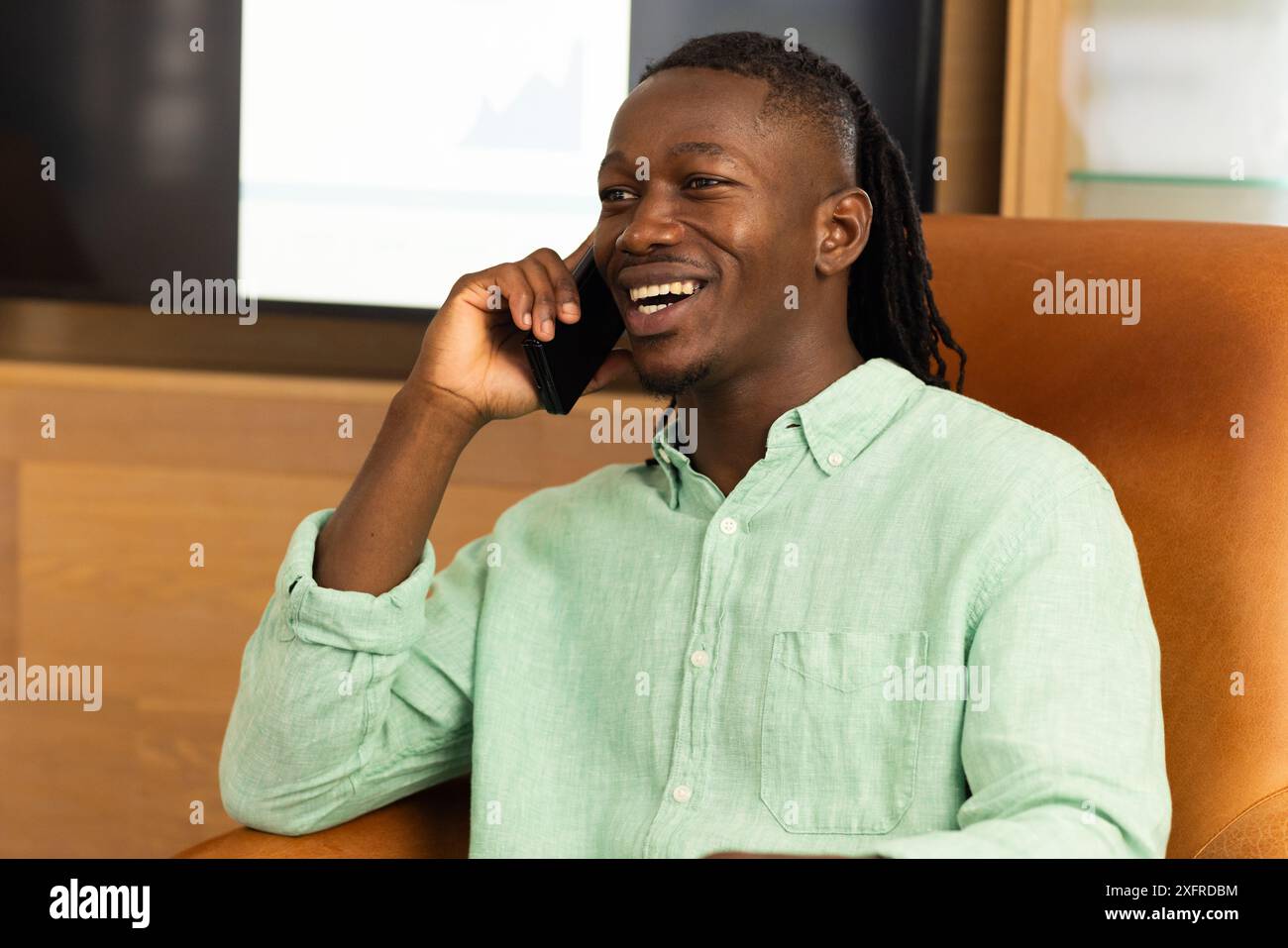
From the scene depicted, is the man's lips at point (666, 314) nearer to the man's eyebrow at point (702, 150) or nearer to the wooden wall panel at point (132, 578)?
the man's eyebrow at point (702, 150)

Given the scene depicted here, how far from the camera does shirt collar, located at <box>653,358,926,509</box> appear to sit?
1189 mm

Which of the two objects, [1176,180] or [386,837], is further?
[1176,180]

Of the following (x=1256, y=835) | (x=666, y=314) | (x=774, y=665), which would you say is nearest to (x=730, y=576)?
(x=774, y=665)

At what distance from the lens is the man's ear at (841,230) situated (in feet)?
4.10

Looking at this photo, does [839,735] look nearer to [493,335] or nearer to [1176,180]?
[493,335]

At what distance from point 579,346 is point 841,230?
258 mm

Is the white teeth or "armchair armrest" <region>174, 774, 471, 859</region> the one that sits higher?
the white teeth

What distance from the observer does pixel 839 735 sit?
1077 mm

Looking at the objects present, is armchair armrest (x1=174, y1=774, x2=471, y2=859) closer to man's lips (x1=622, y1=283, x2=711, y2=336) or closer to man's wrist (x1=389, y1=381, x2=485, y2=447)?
man's wrist (x1=389, y1=381, x2=485, y2=447)

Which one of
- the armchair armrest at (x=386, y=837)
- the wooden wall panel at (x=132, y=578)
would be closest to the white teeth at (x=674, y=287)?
the armchair armrest at (x=386, y=837)

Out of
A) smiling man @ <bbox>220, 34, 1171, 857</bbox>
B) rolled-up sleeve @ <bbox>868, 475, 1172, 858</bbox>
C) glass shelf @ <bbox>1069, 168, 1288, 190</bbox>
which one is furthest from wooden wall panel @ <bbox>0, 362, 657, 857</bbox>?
rolled-up sleeve @ <bbox>868, 475, 1172, 858</bbox>

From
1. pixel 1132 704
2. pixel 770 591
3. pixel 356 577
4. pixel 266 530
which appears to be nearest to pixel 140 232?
pixel 266 530

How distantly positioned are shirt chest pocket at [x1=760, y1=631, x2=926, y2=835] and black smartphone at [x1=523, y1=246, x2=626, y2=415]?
0.33 meters

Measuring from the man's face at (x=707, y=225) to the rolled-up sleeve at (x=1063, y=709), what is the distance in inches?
12.1
